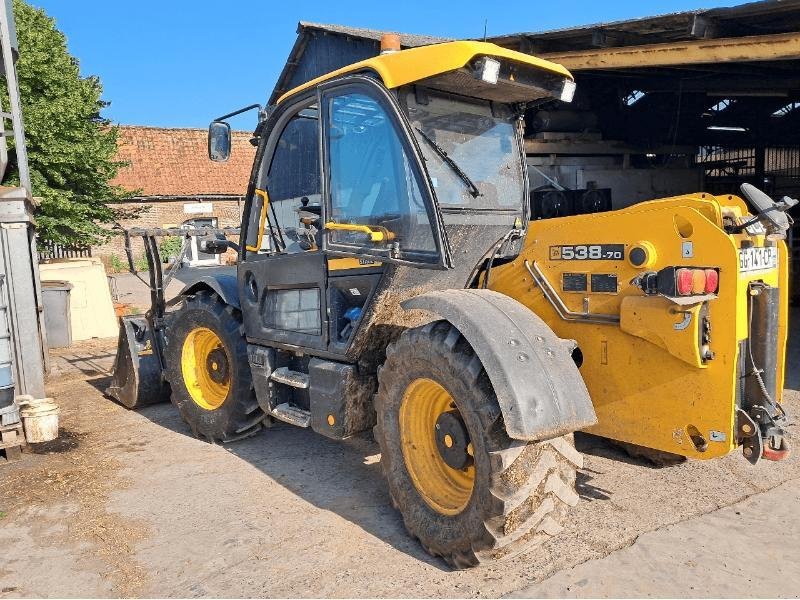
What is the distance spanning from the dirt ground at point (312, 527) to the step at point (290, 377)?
641 mm

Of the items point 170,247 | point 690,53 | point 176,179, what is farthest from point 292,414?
point 176,179

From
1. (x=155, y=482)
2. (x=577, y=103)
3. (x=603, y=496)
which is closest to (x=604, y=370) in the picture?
(x=603, y=496)

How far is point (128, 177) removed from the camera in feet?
79.1

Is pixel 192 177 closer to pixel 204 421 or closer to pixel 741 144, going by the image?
pixel 741 144

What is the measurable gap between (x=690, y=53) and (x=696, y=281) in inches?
141

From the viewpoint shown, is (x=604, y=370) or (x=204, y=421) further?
(x=204, y=421)

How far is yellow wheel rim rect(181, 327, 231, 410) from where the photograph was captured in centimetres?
496

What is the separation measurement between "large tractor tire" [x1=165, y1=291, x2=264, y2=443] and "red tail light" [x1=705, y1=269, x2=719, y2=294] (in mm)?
2924

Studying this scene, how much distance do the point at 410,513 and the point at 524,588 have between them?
0.65m

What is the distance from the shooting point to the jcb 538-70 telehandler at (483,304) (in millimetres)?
2828

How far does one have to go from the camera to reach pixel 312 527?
3490mm

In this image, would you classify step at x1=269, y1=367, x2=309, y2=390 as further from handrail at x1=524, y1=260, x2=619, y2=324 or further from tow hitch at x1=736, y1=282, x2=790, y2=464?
tow hitch at x1=736, y1=282, x2=790, y2=464

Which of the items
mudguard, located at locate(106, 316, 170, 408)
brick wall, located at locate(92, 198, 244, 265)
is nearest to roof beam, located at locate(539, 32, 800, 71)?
mudguard, located at locate(106, 316, 170, 408)

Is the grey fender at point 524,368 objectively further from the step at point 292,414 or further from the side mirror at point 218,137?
the side mirror at point 218,137
